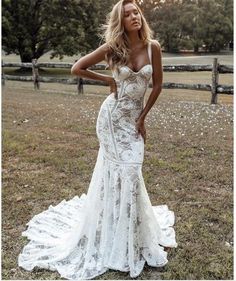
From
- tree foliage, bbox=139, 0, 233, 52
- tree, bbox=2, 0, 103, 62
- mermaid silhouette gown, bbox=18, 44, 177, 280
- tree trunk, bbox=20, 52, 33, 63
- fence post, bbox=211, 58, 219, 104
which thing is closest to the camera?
mermaid silhouette gown, bbox=18, 44, 177, 280

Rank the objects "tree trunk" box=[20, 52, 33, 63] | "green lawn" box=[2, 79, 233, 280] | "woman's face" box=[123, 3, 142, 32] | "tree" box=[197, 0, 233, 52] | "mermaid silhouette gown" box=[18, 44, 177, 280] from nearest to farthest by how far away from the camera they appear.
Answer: "woman's face" box=[123, 3, 142, 32] → "mermaid silhouette gown" box=[18, 44, 177, 280] → "green lawn" box=[2, 79, 233, 280] → "tree trunk" box=[20, 52, 33, 63] → "tree" box=[197, 0, 233, 52]

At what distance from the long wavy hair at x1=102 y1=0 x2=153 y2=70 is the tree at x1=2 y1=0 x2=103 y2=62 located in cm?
2596

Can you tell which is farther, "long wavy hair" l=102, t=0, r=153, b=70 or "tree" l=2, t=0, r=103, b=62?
"tree" l=2, t=0, r=103, b=62

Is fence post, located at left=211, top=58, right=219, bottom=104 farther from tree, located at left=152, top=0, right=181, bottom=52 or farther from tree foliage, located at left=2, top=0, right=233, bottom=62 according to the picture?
tree, located at left=152, top=0, right=181, bottom=52

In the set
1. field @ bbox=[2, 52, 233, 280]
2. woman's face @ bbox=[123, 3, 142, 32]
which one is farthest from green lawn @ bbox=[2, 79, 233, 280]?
woman's face @ bbox=[123, 3, 142, 32]

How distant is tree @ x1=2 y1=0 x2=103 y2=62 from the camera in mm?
29422

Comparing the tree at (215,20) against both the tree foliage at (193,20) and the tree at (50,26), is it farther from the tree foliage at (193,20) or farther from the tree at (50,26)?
the tree at (50,26)

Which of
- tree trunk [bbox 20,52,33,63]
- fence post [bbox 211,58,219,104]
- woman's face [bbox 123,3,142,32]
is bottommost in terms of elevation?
fence post [bbox 211,58,219,104]

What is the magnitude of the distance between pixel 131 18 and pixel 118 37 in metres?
0.20

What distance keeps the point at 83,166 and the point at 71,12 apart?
24.9 metres

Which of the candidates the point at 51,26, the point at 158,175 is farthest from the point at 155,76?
the point at 51,26

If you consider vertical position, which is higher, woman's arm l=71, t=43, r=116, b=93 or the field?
woman's arm l=71, t=43, r=116, b=93

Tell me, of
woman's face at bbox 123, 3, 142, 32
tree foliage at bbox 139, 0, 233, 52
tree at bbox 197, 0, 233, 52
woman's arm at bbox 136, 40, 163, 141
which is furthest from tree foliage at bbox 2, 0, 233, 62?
woman's face at bbox 123, 3, 142, 32

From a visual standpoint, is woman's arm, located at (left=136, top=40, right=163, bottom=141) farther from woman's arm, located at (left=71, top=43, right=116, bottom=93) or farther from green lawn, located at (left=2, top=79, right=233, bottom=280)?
green lawn, located at (left=2, top=79, right=233, bottom=280)
